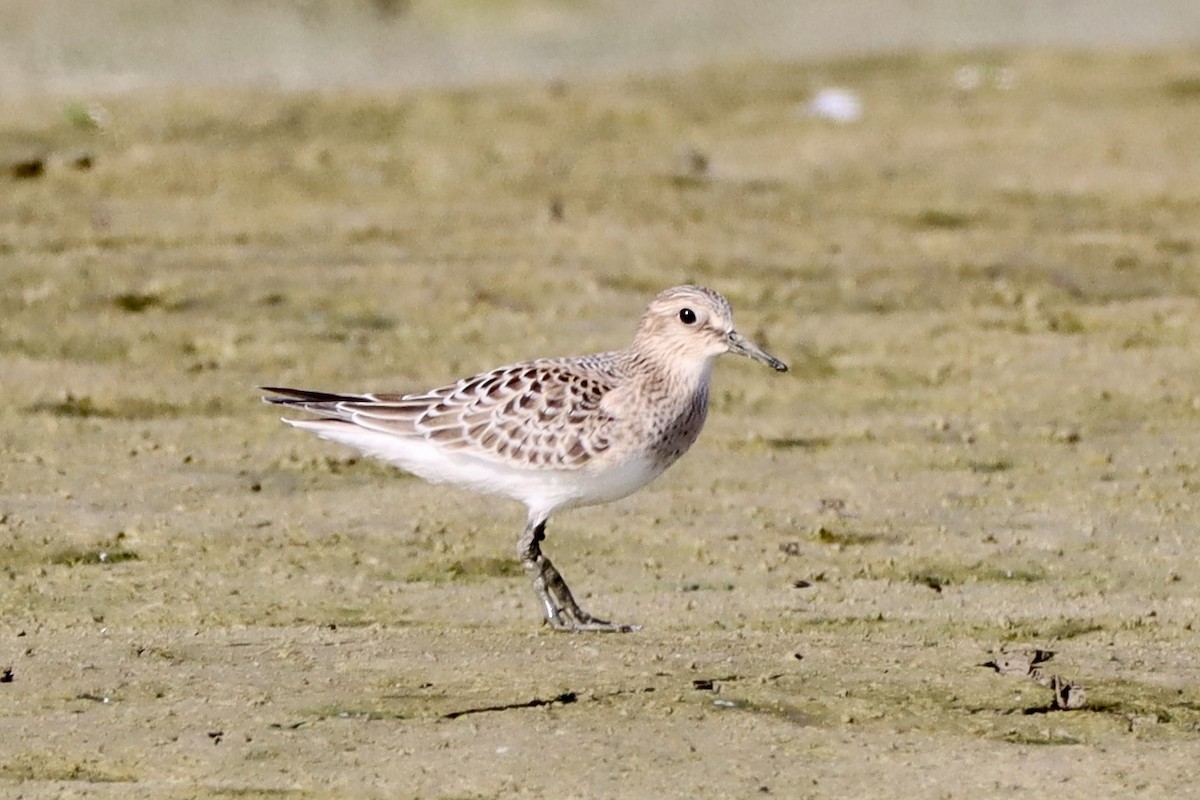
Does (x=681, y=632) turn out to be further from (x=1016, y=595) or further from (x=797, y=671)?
(x=1016, y=595)

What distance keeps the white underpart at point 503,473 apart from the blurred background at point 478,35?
10.0 metres

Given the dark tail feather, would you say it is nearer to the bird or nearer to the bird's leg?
the bird

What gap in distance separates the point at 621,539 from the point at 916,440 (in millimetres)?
1821

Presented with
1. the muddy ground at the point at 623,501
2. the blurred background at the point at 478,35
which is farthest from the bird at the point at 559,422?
the blurred background at the point at 478,35

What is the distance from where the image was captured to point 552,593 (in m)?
6.41

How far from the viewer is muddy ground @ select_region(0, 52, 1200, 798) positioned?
210 inches

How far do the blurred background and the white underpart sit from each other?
394 inches

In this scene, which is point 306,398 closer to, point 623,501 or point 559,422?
point 559,422

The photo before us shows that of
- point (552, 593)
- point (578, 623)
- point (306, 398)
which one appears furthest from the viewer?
point (306, 398)

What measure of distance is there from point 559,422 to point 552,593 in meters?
0.50

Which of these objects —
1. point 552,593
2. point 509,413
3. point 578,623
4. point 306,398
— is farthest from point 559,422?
point 306,398

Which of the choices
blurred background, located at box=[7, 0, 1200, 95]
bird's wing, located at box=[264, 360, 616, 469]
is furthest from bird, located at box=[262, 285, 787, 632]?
blurred background, located at box=[7, 0, 1200, 95]

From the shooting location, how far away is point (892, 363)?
391 inches

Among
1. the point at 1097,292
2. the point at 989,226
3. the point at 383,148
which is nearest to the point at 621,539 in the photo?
the point at 1097,292
